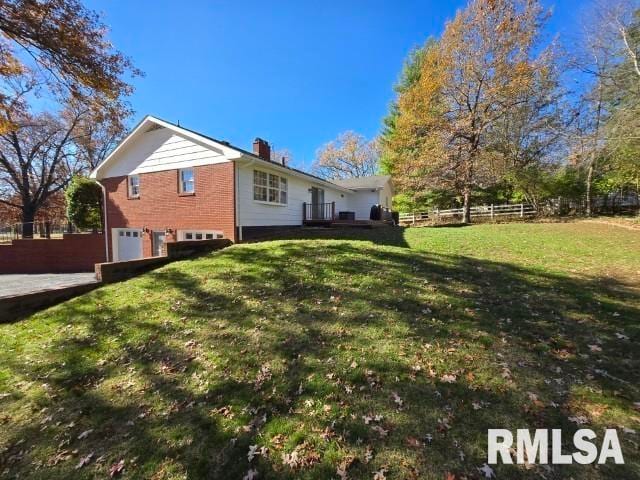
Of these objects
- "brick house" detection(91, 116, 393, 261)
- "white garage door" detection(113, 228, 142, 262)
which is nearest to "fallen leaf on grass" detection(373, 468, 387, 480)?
"brick house" detection(91, 116, 393, 261)

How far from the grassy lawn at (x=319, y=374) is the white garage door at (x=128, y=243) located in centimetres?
828

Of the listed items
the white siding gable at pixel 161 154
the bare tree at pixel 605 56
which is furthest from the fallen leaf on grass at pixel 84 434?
the bare tree at pixel 605 56

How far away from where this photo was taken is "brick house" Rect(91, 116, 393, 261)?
1103cm

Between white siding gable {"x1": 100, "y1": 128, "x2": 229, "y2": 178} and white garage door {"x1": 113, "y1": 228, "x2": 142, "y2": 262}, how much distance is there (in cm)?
278

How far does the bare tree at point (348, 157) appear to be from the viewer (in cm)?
3941

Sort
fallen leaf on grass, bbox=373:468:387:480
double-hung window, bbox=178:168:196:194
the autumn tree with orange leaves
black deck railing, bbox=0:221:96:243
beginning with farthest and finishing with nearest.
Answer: the autumn tree with orange leaves, black deck railing, bbox=0:221:96:243, double-hung window, bbox=178:168:196:194, fallen leaf on grass, bbox=373:468:387:480

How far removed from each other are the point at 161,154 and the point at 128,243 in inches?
199

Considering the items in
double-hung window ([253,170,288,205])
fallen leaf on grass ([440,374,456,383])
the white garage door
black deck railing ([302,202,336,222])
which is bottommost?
fallen leaf on grass ([440,374,456,383])

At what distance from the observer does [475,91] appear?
18.9m

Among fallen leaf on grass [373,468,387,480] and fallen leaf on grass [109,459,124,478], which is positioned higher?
fallen leaf on grass [373,468,387,480]

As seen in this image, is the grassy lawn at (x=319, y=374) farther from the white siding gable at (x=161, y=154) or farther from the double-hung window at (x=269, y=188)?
the white siding gable at (x=161, y=154)

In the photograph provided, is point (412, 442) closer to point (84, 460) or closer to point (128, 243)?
point (84, 460)

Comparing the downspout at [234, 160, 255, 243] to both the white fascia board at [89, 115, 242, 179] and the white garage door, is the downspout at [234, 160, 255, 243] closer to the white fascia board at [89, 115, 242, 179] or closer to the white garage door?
the white fascia board at [89, 115, 242, 179]

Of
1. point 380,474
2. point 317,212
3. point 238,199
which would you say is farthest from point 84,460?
point 317,212
